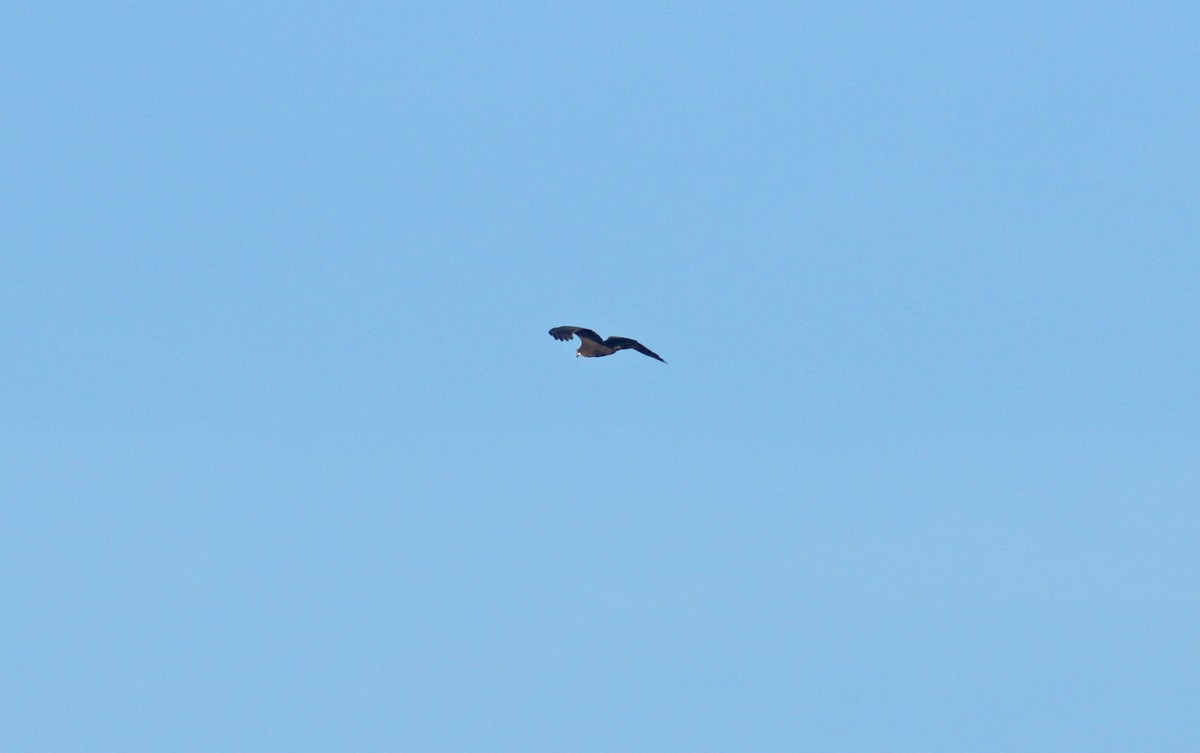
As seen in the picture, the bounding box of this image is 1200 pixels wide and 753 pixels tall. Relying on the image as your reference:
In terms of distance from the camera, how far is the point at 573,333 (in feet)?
224

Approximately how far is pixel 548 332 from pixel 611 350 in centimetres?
288

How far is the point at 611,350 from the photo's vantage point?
67.8 m

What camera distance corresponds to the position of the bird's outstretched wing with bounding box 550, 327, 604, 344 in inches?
2662

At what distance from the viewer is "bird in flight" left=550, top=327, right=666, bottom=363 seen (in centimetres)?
6738

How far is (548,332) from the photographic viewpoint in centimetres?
6881

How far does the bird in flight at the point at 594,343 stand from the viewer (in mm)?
67375

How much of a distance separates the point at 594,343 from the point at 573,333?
1.11 m

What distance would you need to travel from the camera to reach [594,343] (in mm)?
67812

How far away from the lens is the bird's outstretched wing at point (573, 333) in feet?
222
